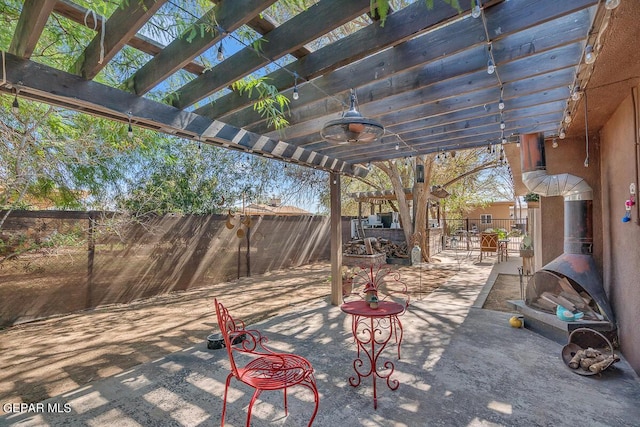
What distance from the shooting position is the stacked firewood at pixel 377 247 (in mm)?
9453

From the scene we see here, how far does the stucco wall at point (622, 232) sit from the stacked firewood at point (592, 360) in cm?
20

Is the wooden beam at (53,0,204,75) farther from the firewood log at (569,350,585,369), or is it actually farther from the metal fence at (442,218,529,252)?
the metal fence at (442,218,529,252)

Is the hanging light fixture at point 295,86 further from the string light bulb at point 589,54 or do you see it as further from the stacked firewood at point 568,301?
the stacked firewood at point 568,301

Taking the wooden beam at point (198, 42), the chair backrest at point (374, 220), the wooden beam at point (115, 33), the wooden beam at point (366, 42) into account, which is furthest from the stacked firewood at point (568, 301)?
the chair backrest at point (374, 220)

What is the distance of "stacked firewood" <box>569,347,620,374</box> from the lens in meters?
2.43

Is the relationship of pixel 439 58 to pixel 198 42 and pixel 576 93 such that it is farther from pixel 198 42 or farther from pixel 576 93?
pixel 198 42

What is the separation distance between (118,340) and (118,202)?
9.09 ft

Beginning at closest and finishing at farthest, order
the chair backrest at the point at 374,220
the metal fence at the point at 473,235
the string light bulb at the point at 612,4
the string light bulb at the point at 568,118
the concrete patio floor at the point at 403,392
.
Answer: the string light bulb at the point at 612,4 → the concrete patio floor at the point at 403,392 → the string light bulb at the point at 568,118 → the chair backrest at the point at 374,220 → the metal fence at the point at 473,235

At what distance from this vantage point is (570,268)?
10.5 ft

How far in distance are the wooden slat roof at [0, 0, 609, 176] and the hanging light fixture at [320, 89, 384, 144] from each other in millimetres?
324

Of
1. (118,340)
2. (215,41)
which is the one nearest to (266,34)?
(215,41)

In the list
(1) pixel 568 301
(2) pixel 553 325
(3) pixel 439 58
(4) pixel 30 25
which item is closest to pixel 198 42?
(4) pixel 30 25

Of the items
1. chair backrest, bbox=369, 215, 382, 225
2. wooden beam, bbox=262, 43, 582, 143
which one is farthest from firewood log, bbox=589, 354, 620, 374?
chair backrest, bbox=369, 215, 382, 225

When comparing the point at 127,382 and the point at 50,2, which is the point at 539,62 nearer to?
the point at 50,2
